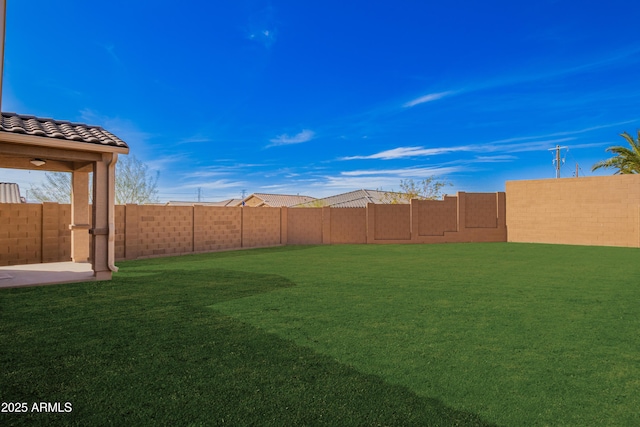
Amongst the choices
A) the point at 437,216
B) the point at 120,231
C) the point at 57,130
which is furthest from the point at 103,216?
the point at 437,216

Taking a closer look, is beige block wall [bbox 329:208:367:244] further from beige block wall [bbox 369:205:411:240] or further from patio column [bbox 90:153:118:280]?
patio column [bbox 90:153:118:280]

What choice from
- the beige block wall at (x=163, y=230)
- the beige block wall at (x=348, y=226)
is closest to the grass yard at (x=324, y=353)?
the beige block wall at (x=163, y=230)

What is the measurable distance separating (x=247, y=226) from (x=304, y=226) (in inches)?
125

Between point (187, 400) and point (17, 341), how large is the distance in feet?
8.58

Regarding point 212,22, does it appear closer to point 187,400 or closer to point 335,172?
point 187,400

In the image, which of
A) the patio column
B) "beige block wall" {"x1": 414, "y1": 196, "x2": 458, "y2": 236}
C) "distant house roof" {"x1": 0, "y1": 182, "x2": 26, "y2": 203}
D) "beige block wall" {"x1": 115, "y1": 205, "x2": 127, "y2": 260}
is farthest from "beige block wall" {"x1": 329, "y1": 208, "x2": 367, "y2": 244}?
"distant house roof" {"x1": 0, "y1": 182, "x2": 26, "y2": 203}

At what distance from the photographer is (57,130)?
24.9ft

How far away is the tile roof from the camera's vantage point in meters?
6.90

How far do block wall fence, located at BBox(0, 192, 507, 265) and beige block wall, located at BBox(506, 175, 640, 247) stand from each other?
2.99 feet

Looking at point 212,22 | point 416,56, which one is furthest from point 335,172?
point 212,22

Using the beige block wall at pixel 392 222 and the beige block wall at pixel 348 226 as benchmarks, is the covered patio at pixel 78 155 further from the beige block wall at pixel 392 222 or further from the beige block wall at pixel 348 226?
the beige block wall at pixel 392 222

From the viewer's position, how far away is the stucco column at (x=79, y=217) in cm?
1041

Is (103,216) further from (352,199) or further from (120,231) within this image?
(352,199)

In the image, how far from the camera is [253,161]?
42.4 meters
